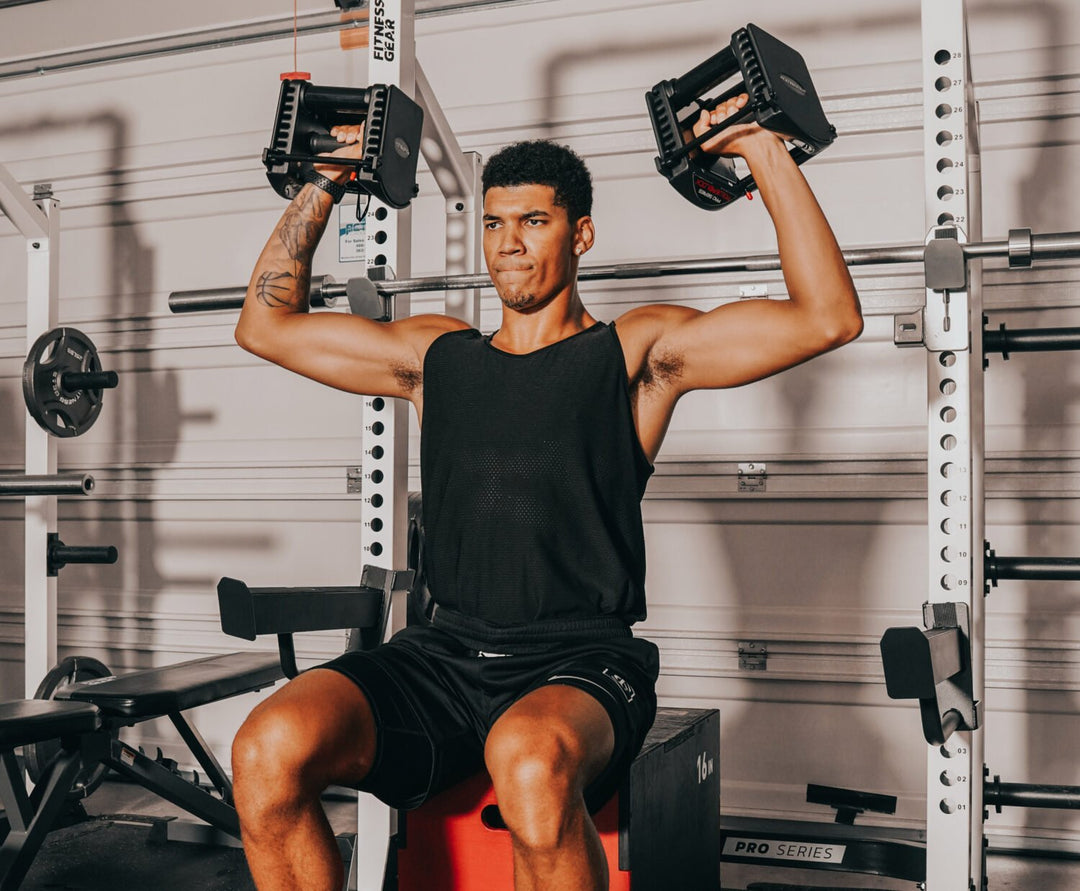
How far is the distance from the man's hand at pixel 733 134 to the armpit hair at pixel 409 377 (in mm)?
718

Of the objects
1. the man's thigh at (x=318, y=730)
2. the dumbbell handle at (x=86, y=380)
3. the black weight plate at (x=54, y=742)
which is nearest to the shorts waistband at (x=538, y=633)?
the man's thigh at (x=318, y=730)

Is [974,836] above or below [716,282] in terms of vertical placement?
below

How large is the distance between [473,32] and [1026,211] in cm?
176

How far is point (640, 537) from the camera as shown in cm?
205

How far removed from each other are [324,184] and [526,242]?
435 millimetres

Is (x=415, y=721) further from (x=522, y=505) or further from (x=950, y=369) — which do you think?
(x=950, y=369)

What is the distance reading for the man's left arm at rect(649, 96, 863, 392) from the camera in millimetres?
1849

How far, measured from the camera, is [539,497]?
78.1 inches

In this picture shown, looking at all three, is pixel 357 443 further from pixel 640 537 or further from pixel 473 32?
pixel 640 537

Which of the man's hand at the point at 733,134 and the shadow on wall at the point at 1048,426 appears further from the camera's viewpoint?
the shadow on wall at the point at 1048,426

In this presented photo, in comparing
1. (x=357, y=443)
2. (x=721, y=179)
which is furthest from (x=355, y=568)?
(x=721, y=179)

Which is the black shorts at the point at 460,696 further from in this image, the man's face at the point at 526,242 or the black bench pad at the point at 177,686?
the black bench pad at the point at 177,686

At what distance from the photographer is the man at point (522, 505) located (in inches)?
65.7

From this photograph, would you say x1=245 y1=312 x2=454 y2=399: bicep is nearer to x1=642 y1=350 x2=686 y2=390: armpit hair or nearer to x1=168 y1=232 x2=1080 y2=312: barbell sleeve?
x1=168 y1=232 x2=1080 y2=312: barbell sleeve
